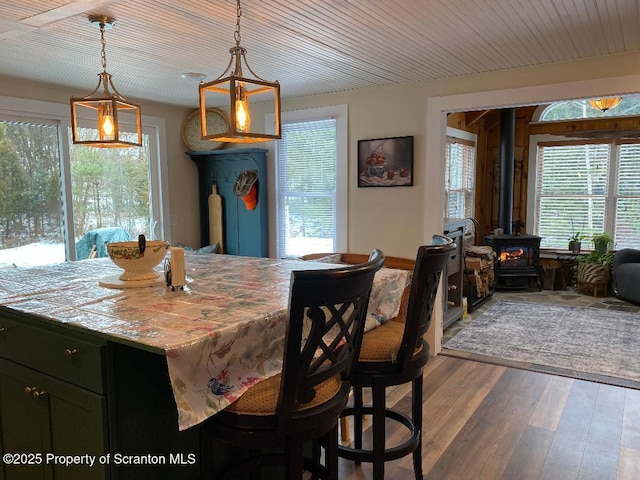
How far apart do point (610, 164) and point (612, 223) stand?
2.66ft

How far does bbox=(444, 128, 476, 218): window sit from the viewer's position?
5.98 m

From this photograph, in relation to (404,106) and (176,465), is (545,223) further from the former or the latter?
(176,465)

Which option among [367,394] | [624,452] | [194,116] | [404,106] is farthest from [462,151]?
[624,452]

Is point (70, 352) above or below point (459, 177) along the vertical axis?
below

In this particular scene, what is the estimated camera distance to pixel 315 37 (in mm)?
2662

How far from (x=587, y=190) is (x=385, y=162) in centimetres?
424

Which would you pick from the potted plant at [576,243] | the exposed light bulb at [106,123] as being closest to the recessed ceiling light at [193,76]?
the exposed light bulb at [106,123]

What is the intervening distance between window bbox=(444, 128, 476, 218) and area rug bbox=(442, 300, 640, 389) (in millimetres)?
1454

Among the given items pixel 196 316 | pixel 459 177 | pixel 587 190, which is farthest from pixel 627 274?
pixel 196 316

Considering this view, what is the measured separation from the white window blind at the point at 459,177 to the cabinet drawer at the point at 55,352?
4916 mm

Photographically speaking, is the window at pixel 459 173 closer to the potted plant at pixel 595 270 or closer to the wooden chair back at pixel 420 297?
the potted plant at pixel 595 270

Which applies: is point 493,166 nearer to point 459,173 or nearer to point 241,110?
point 459,173

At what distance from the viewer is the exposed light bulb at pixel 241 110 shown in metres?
1.84

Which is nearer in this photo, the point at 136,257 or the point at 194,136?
the point at 136,257
